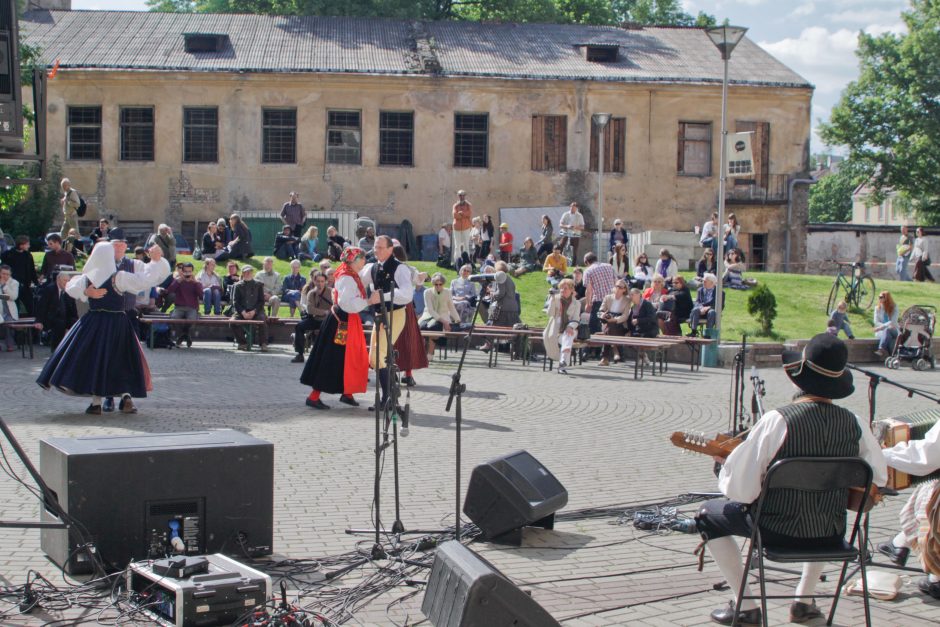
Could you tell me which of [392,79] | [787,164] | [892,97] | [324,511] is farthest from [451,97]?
[324,511]

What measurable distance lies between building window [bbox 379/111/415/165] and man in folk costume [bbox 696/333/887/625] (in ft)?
102

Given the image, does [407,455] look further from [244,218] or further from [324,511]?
[244,218]

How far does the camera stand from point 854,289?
85.2 ft

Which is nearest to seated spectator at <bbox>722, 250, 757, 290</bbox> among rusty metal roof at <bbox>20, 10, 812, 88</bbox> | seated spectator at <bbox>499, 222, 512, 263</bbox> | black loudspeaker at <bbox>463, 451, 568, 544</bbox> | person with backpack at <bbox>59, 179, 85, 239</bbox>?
seated spectator at <bbox>499, 222, 512, 263</bbox>

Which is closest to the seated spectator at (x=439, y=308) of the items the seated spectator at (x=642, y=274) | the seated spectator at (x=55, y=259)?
the seated spectator at (x=642, y=274)

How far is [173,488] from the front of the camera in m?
6.32

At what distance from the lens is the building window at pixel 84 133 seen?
116 feet

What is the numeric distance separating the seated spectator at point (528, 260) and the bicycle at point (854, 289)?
7241 millimetres

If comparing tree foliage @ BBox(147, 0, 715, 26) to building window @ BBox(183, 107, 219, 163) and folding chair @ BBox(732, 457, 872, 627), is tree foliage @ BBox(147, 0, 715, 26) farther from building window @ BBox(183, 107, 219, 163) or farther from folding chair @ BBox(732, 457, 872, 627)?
folding chair @ BBox(732, 457, 872, 627)

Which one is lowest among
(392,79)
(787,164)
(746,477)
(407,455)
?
(407,455)

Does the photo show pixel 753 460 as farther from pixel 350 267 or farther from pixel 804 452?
pixel 350 267

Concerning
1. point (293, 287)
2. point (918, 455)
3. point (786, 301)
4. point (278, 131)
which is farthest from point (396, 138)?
point (918, 455)

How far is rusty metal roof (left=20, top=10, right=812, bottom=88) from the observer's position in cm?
3538

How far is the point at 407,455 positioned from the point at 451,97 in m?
26.7
